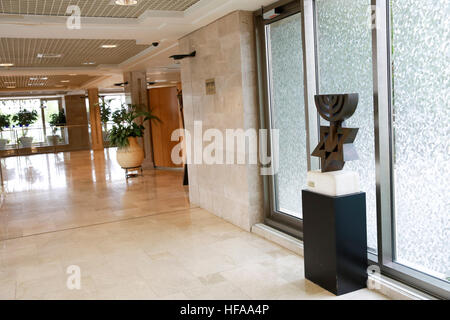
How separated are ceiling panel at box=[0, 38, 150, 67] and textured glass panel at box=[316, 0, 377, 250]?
170 inches

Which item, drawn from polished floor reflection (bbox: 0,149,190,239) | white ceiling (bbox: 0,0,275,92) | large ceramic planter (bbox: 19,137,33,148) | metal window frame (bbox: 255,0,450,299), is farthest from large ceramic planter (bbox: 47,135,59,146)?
metal window frame (bbox: 255,0,450,299)

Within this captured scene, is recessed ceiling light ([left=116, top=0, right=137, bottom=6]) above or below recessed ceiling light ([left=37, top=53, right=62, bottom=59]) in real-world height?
below

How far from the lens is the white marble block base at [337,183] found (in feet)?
10.3

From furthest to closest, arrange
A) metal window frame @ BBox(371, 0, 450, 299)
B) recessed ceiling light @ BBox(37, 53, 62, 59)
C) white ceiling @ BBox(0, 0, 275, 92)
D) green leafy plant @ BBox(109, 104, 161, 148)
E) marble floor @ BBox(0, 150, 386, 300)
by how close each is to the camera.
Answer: green leafy plant @ BBox(109, 104, 161, 148), recessed ceiling light @ BBox(37, 53, 62, 59), white ceiling @ BBox(0, 0, 275, 92), marble floor @ BBox(0, 150, 386, 300), metal window frame @ BBox(371, 0, 450, 299)

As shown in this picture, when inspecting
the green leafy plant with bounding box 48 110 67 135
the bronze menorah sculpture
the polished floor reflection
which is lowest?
the polished floor reflection

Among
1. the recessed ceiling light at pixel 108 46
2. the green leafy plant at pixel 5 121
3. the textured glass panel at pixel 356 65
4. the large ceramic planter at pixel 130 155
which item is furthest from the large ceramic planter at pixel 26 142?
the textured glass panel at pixel 356 65

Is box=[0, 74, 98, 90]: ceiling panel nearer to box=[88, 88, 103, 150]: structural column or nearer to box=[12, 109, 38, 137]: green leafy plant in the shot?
box=[88, 88, 103, 150]: structural column

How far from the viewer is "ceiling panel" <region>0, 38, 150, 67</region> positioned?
6.97 meters

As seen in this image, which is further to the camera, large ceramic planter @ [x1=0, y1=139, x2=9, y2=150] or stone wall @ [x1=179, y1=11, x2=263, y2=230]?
large ceramic planter @ [x1=0, y1=139, x2=9, y2=150]

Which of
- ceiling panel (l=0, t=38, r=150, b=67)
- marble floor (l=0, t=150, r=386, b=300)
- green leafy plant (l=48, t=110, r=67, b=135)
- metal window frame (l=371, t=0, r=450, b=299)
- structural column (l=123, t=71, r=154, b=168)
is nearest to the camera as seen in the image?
metal window frame (l=371, t=0, r=450, b=299)

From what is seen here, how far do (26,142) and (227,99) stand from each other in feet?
48.6
